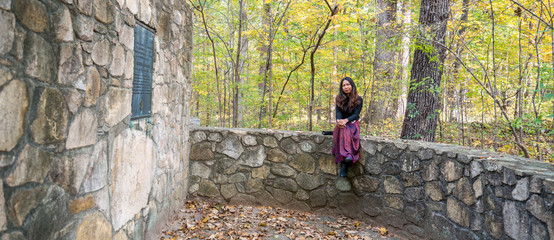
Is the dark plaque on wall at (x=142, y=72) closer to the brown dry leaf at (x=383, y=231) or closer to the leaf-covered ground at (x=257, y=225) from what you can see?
the leaf-covered ground at (x=257, y=225)

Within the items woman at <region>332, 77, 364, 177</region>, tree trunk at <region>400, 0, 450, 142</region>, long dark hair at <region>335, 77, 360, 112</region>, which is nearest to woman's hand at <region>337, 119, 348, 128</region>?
woman at <region>332, 77, 364, 177</region>

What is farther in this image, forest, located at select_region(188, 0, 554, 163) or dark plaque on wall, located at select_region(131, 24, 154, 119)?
forest, located at select_region(188, 0, 554, 163)

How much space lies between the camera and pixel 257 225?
4.06 meters

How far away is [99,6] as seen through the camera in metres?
2.01

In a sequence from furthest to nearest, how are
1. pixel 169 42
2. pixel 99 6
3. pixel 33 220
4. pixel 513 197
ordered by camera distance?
pixel 169 42 < pixel 513 197 < pixel 99 6 < pixel 33 220

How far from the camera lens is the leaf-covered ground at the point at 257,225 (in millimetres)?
3738

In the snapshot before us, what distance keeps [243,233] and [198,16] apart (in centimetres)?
660

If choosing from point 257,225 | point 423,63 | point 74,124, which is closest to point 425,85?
point 423,63

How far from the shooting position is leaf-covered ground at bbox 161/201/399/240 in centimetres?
374

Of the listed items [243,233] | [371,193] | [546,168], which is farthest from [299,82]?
[546,168]

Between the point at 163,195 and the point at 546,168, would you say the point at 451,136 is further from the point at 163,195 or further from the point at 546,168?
the point at 163,195

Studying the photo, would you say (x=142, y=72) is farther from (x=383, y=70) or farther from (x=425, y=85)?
(x=383, y=70)

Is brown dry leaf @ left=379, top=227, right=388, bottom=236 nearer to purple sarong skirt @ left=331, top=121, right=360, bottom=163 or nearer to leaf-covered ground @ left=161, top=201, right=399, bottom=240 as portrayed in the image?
leaf-covered ground @ left=161, top=201, right=399, bottom=240

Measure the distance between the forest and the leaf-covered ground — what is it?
226 cm
